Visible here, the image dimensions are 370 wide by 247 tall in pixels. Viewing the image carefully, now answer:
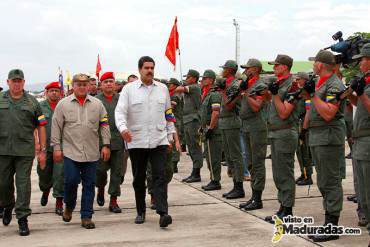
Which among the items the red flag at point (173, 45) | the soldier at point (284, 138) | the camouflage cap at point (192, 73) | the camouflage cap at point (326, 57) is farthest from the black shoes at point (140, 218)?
the red flag at point (173, 45)

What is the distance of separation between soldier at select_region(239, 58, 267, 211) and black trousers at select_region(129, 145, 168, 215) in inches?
55.0

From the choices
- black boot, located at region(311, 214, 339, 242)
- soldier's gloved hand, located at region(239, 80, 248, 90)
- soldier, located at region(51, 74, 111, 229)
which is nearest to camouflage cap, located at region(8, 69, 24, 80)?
soldier, located at region(51, 74, 111, 229)

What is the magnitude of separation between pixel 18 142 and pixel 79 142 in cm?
74

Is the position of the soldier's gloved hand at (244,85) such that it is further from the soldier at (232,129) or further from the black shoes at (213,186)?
the black shoes at (213,186)

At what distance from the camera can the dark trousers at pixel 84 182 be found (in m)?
6.96

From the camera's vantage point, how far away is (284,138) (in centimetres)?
661

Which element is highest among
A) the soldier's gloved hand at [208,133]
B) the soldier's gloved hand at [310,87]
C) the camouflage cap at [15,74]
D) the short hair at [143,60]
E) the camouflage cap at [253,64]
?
the short hair at [143,60]

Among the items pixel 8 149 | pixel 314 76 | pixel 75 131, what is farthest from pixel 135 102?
pixel 314 76

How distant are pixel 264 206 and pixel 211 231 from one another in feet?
5.48

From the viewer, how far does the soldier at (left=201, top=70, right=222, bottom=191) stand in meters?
9.41

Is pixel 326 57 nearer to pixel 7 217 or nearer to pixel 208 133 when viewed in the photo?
pixel 208 133

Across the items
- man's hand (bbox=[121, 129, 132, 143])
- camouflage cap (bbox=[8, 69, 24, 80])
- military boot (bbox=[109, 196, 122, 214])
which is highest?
camouflage cap (bbox=[8, 69, 24, 80])

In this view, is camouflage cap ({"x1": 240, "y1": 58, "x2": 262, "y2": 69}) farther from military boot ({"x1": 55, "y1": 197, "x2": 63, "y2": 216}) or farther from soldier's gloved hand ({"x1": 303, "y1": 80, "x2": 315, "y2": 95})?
military boot ({"x1": 55, "y1": 197, "x2": 63, "y2": 216})

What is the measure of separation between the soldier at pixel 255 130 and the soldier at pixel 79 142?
203cm
